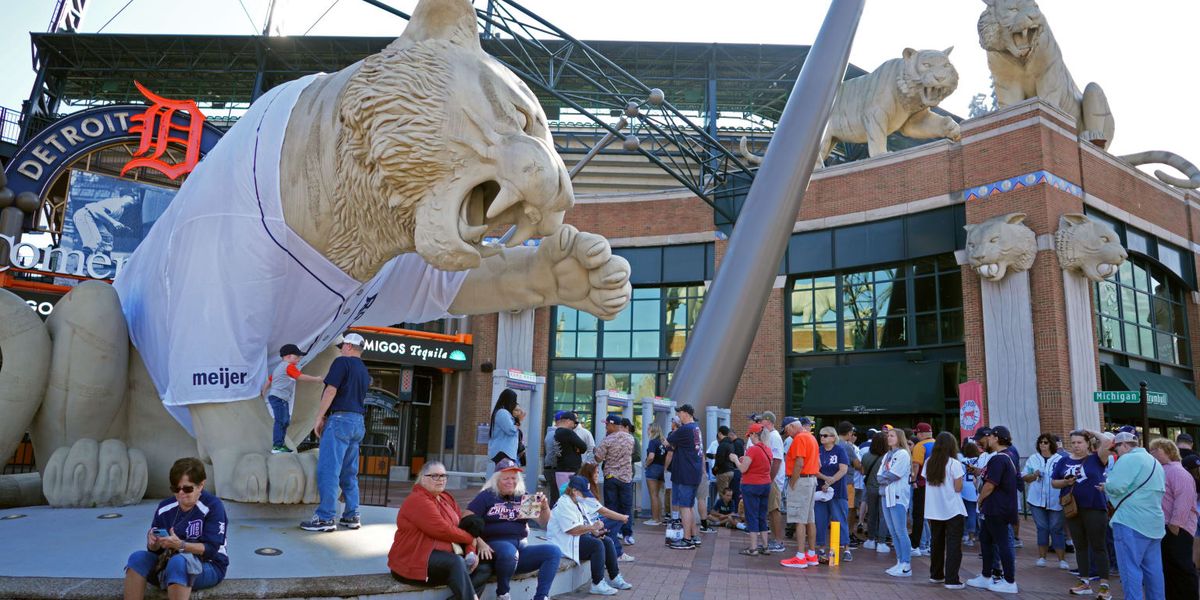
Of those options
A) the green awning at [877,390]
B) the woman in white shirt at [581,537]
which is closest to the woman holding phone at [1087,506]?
the woman in white shirt at [581,537]

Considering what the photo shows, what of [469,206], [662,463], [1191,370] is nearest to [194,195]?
[469,206]

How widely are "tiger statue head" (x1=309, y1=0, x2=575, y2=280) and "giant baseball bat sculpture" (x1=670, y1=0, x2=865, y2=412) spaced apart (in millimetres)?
10612

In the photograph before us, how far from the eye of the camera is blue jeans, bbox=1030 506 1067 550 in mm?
9375

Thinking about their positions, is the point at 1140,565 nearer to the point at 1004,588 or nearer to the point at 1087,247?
the point at 1004,588

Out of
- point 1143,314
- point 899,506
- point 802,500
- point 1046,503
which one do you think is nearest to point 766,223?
point 1046,503

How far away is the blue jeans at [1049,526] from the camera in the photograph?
9375 millimetres

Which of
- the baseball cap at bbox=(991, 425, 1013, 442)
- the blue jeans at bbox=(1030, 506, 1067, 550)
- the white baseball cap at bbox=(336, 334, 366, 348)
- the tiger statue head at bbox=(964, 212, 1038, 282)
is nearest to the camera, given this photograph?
the white baseball cap at bbox=(336, 334, 366, 348)

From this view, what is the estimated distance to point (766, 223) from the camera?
14.1 m

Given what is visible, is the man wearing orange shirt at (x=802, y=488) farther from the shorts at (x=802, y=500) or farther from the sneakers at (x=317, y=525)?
the sneakers at (x=317, y=525)

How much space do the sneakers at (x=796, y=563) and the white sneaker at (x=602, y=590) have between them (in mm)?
2756

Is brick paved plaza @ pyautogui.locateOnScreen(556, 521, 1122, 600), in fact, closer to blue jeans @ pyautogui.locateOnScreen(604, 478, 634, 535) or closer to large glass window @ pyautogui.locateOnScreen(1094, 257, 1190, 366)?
blue jeans @ pyautogui.locateOnScreen(604, 478, 634, 535)

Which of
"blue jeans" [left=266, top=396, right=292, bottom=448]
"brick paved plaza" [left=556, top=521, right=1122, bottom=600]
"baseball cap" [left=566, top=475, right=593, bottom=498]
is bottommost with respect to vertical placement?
"brick paved plaza" [left=556, top=521, right=1122, bottom=600]

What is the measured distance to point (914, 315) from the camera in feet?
60.6

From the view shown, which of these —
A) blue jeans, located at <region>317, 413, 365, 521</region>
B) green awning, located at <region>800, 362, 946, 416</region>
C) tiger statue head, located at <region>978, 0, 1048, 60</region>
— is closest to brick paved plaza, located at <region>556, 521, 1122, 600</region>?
blue jeans, located at <region>317, 413, 365, 521</region>
